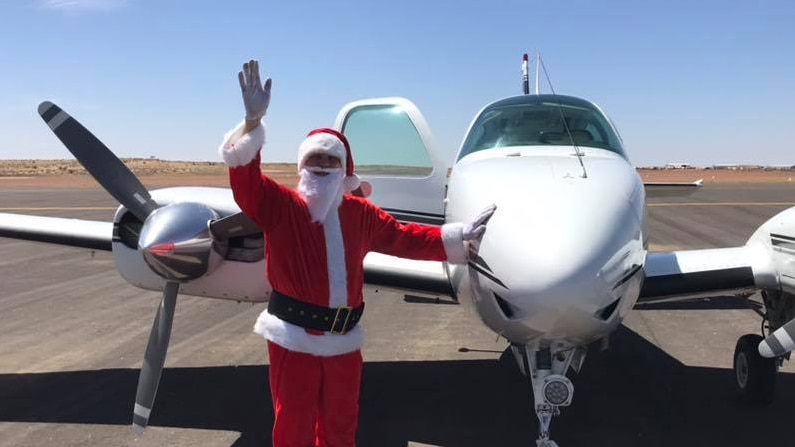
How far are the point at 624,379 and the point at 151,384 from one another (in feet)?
13.5

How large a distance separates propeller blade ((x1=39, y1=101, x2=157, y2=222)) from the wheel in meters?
4.94

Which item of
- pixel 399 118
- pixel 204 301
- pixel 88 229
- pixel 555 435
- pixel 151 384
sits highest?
pixel 399 118

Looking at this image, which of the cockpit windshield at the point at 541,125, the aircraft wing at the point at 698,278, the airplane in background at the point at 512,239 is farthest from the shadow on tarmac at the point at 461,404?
the cockpit windshield at the point at 541,125

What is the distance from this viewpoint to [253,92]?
276cm

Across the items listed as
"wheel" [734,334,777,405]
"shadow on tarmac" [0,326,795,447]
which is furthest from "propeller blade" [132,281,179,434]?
"wheel" [734,334,777,405]

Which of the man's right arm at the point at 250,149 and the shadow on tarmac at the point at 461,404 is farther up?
the man's right arm at the point at 250,149

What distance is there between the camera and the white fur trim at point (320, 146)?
10.0ft

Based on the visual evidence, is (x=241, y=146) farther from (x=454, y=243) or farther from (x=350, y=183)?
(x=454, y=243)

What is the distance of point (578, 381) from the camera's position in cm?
578

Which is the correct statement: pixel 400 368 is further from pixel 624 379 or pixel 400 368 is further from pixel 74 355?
pixel 74 355

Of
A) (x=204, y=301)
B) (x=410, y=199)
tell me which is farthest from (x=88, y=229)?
(x=204, y=301)

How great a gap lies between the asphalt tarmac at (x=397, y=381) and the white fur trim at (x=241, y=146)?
2535mm

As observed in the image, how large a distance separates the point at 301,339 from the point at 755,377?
157 inches

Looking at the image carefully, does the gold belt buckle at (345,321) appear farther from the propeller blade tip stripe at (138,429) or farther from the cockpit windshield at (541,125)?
the cockpit windshield at (541,125)
